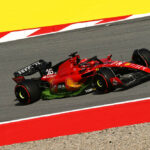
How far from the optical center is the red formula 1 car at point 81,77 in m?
8.76

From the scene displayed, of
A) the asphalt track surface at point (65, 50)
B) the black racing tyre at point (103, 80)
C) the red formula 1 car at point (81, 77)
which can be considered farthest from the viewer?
the asphalt track surface at point (65, 50)

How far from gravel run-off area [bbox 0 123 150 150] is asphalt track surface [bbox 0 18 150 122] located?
5.54ft

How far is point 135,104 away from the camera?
800 cm

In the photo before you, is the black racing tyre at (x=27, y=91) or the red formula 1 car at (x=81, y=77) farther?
the black racing tyre at (x=27, y=91)

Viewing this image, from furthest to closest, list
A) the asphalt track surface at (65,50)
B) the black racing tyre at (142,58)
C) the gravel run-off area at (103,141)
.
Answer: the black racing tyre at (142,58)
the asphalt track surface at (65,50)
the gravel run-off area at (103,141)

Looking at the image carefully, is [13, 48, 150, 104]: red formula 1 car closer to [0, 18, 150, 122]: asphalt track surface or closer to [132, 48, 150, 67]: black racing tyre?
[132, 48, 150, 67]: black racing tyre

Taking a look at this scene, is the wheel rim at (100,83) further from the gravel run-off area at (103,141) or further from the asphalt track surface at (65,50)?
the gravel run-off area at (103,141)

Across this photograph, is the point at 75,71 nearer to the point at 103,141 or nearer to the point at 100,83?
the point at 100,83

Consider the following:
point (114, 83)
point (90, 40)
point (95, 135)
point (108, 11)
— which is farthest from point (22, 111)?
point (108, 11)

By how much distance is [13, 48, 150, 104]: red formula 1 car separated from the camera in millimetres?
8758

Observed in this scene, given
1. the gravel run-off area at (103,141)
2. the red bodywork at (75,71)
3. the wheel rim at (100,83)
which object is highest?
the red bodywork at (75,71)

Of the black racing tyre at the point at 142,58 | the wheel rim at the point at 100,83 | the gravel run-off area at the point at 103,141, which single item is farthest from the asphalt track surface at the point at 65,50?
the gravel run-off area at the point at 103,141

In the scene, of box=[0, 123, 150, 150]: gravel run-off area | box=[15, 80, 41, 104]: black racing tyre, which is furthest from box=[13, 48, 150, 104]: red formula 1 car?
box=[0, 123, 150, 150]: gravel run-off area

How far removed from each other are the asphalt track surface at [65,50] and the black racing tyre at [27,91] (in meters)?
0.14
